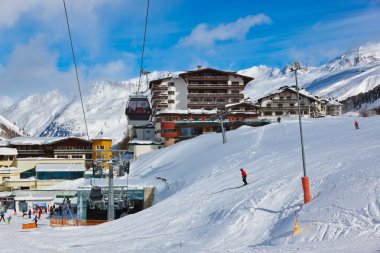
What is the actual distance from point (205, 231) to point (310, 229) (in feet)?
17.1

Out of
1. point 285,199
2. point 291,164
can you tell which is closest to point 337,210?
point 285,199

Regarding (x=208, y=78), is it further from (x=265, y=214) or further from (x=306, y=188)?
(x=306, y=188)

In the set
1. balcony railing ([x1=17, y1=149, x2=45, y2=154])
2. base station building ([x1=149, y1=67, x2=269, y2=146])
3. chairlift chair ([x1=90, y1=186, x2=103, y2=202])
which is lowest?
chairlift chair ([x1=90, y1=186, x2=103, y2=202])

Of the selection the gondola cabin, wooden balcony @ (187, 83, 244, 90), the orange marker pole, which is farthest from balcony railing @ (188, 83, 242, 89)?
the orange marker pole

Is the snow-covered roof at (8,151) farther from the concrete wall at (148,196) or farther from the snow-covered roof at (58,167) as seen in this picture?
the concrete wall at (148,196)

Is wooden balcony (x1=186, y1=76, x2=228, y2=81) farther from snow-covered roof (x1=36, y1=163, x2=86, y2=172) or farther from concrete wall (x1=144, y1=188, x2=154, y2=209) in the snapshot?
concrete wall (x1=144, y1=188, x2=154, y2=209)

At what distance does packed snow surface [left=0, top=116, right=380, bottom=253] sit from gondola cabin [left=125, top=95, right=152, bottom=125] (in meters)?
5.56

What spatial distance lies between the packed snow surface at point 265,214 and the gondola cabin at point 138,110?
556 cm

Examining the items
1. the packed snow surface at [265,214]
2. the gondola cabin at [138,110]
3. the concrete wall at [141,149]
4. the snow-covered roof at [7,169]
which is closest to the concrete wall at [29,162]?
the snow-covered roof at [7,169]

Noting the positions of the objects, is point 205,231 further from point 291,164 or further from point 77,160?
point 77,160

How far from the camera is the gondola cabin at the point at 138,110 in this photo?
1096 inches

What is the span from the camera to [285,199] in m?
18.8

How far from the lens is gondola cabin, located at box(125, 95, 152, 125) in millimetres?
27844

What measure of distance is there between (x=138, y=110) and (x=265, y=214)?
42.2ft
